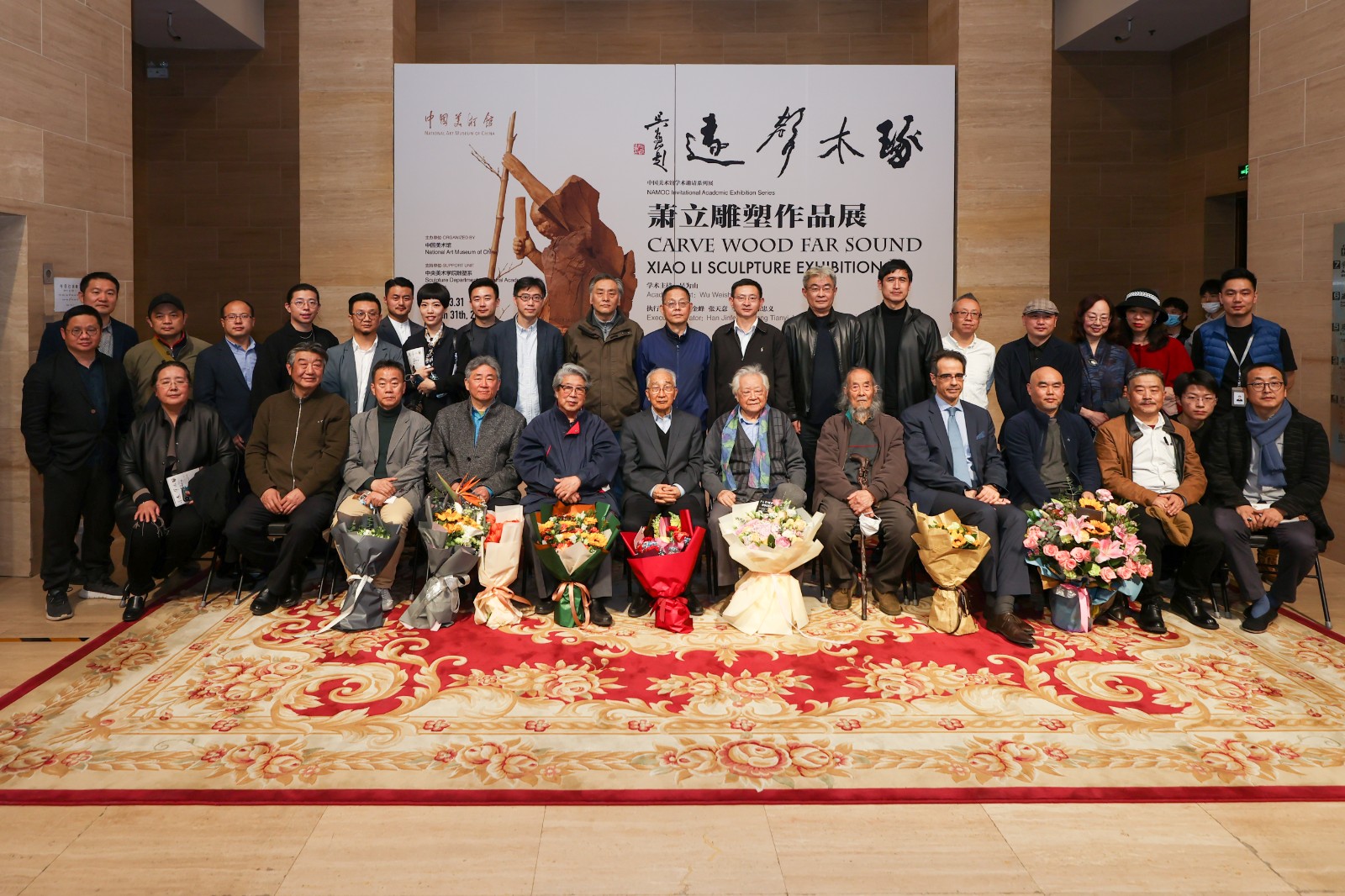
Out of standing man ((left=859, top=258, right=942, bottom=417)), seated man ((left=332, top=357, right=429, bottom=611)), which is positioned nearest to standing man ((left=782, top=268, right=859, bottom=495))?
standing man ((left=859, top=258, right=942, bottom=417))

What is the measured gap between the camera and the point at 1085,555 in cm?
435

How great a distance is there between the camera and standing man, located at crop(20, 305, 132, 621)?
4.83 m

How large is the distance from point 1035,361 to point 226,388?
4.23 meters

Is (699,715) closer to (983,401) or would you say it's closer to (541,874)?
(541,874)

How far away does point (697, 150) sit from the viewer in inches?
272

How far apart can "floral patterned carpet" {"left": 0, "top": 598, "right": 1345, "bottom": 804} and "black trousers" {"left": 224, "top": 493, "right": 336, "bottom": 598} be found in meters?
0.28

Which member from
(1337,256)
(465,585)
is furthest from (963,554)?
(1337,256)

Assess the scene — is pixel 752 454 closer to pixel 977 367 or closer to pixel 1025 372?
pixel 977 367

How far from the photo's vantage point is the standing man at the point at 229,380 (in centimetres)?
521

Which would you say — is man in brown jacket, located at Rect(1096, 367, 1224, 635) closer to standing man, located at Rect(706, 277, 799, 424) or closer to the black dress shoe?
standing man, located at Rect(706, 277, 799, 424)

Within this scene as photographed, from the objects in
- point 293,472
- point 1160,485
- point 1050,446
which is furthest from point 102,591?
point 1160,485

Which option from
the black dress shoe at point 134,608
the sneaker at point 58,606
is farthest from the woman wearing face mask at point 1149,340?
the sneaker at point 58,606

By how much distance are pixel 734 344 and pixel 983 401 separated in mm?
1403

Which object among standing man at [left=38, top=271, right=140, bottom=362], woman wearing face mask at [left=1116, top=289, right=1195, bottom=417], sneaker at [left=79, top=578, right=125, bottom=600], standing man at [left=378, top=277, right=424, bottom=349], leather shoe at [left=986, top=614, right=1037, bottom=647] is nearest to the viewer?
leather shoe at [left=986, top=614, right=1037, bottom=647]
